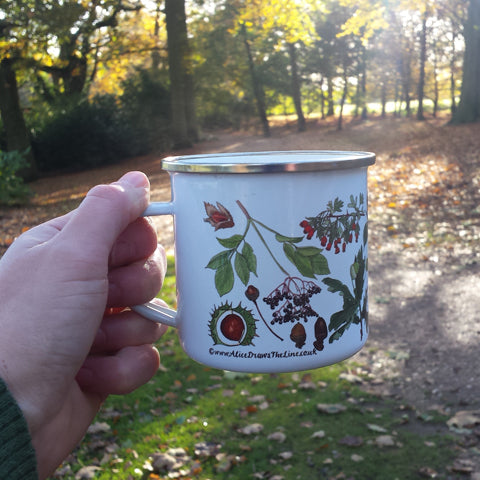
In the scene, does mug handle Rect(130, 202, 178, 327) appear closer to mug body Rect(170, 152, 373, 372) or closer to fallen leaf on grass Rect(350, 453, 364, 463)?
mug body Rect(170, 152, 373, 372)

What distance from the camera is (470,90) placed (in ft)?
57.4

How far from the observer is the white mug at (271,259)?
138cm

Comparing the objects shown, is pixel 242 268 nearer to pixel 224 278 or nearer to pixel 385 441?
pixel 224 278

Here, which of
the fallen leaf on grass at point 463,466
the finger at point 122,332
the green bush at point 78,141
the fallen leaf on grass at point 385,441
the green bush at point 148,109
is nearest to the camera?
the finger at point 122,332

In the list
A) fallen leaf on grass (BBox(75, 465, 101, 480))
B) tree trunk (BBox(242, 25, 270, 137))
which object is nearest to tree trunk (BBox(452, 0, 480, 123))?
tree trunk (BBox(242, 25, 270, 137))

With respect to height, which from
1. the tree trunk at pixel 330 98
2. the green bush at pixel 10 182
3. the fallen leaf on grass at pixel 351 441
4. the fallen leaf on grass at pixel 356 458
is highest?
the tree trunk at pixel 330 98

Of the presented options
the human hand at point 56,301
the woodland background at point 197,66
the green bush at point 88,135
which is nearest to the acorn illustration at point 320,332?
the human hand at point 56,301

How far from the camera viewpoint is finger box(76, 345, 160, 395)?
184cm

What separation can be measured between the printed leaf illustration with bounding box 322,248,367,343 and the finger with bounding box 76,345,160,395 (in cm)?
72

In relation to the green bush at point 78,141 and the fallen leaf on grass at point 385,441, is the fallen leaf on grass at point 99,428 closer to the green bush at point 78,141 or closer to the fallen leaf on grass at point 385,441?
the fallen leaf on grass at point 385,441

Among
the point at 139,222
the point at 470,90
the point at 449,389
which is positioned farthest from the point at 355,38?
the point at 139,222

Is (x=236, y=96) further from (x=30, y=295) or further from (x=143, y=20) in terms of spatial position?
(x=30, y=295)

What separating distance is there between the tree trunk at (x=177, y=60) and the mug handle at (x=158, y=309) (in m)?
14.0

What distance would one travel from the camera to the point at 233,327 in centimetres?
144
